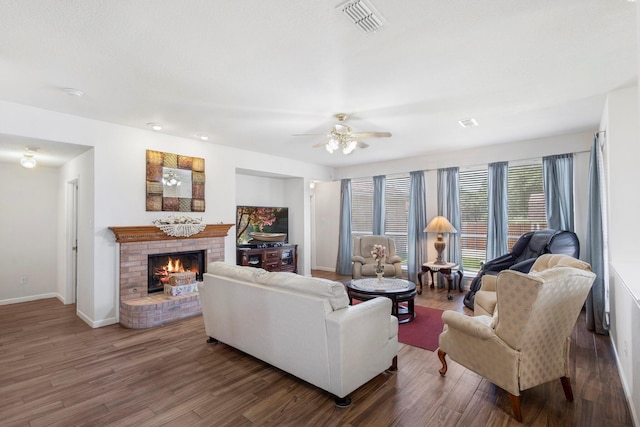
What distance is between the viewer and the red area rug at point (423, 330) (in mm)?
3424

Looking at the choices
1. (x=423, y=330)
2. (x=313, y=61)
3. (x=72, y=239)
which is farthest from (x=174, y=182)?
(x=423, y=330)

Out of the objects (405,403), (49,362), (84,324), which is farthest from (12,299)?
(405,403)

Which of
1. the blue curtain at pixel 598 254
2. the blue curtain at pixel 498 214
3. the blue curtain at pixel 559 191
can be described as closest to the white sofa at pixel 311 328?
the blue curtain at pixel 598 254

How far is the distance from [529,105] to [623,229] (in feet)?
5.21

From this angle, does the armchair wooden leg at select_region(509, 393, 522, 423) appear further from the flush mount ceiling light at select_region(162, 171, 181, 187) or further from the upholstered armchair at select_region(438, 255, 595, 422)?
the flush mount ceiling light at select_region(162, 171, 181, 187)

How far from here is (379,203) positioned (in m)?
7.02

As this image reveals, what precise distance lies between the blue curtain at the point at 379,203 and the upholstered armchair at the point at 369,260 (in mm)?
883

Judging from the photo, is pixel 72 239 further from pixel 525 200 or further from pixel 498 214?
pixel 525 200

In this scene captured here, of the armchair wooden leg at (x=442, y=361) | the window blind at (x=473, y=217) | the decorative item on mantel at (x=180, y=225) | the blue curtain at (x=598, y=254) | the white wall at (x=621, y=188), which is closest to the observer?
the armchair wooden leg at (x=442, y=361)

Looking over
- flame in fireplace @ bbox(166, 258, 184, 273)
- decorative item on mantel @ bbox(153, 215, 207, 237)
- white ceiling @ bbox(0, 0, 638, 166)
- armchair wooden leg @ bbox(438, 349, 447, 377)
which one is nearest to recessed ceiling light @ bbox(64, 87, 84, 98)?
white ceiling @ bbox(0, 0, 638, 166)

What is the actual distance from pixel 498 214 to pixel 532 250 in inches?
37.6

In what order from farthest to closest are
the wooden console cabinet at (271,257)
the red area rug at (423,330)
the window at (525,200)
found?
the wooden console cabinet at (271,257)
the window at (525,200)
the red area rug at (423,330)

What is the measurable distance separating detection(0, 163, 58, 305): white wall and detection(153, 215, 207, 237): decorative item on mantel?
2542 millimetres

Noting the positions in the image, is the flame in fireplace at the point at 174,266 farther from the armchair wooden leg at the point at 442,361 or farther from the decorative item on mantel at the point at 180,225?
the armchair wooden leg at the point at 442,361
